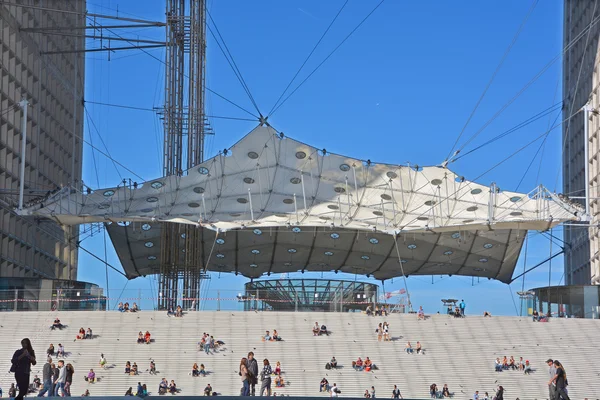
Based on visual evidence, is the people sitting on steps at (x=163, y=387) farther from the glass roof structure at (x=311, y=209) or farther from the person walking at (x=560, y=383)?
the person walking at (x=560, y=383)

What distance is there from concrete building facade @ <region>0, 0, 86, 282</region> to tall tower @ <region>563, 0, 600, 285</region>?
35904mm

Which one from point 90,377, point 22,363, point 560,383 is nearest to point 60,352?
point 90,377

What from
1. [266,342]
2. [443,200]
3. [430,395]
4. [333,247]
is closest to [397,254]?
[333,247]

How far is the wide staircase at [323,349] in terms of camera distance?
45156 mm

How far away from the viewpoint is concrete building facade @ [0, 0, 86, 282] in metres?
69.2

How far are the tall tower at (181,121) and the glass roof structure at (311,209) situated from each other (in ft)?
4.19

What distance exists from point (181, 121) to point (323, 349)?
2145 centimetres

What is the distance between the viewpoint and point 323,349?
162ft

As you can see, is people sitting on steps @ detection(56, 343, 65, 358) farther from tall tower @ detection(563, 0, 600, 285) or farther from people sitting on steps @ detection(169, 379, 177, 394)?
tall tower @ detection(563, 0, 600, 285)

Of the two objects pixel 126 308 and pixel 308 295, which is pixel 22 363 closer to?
pixel 126 308

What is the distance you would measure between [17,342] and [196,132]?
840 inches

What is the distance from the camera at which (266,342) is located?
5003cm

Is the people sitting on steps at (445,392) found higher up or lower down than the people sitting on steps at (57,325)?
lower down

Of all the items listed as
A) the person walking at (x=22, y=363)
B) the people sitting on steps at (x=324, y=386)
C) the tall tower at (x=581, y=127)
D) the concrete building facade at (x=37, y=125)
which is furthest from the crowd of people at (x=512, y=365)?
the person walking at (x=22, y=363)
